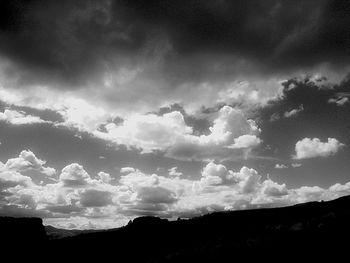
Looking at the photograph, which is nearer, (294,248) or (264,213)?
(294,248)

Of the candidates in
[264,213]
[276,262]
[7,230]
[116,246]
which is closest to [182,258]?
[276,262]

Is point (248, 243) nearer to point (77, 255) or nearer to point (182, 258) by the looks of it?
point (182, 258)

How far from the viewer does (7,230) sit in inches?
3095

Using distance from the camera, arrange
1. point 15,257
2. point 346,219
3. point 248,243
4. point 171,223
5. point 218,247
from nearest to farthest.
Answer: point 346,219 < point 248,243 < point 218,247 < point 15,257 < point 171,223

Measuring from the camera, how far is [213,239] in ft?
195

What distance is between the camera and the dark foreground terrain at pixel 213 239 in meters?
37.4

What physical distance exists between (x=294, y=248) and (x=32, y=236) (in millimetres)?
71436

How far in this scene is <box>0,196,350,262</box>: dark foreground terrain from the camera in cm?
3744

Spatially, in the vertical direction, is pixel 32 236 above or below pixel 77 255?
above

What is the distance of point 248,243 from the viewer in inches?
1714

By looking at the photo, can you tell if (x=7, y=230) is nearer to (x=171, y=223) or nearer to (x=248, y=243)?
(x=171, y=223)

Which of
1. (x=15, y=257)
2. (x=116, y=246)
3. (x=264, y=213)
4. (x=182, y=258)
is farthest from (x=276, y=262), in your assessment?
(x=15, y=257)

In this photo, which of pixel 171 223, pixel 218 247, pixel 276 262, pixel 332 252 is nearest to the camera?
pixel 332 252

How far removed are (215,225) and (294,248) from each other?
49.2 metres
